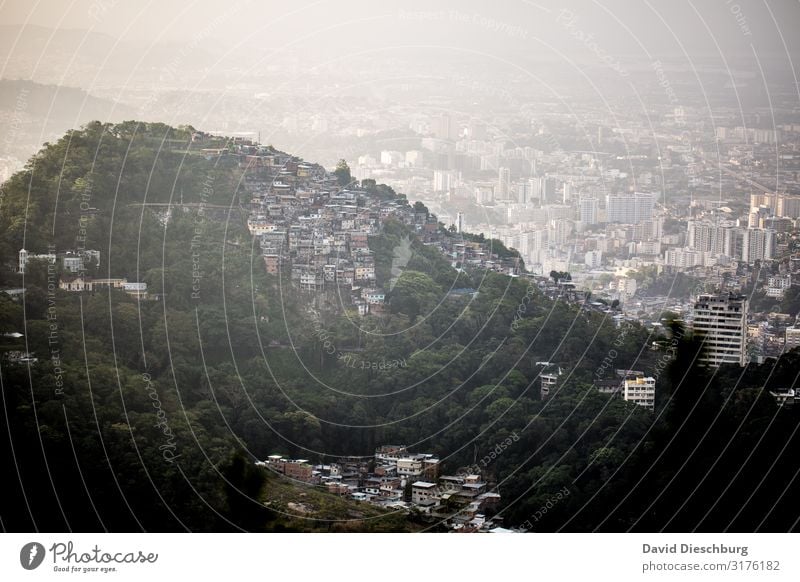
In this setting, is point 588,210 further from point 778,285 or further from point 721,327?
point 721,327

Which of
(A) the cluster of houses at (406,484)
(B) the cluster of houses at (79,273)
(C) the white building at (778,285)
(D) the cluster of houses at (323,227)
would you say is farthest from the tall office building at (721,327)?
(B) the cluster of houses at (79,273)

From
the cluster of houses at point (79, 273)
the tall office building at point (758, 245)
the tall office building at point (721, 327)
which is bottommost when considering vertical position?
the tall office building at point (721, 327)

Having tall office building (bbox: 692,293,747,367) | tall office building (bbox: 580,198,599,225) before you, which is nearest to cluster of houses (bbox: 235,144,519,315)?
tall office building (bbox: 580,198,599,225)

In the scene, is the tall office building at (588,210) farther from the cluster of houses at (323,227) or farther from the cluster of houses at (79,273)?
the cluster of houses at (79,273)

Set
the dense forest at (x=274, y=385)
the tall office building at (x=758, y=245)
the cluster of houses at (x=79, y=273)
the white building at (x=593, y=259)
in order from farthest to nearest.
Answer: the white building at (x=593, y=259) < the tall office building at (x=758, y=245) < the cluster of houses at (x=79, y=273) < the dense forest at (x=274, y=385)

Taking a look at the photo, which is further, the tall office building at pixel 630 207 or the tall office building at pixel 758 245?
the tall office building at pixel 630 207

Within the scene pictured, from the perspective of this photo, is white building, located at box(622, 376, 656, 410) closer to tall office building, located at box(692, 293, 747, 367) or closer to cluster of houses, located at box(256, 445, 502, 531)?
tall office building, located at box(692, 293, 747, 367)
